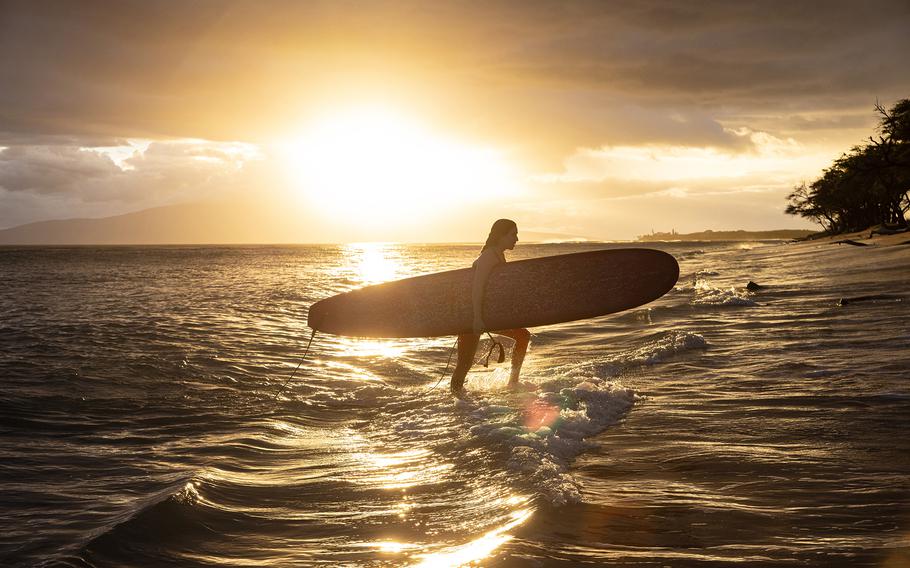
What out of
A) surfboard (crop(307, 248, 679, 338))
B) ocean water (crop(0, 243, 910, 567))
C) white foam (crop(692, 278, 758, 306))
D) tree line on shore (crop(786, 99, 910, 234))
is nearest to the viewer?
ocean water (crop(0, 243, 910, 567))

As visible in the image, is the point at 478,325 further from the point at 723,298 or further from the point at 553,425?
the point at 723,298

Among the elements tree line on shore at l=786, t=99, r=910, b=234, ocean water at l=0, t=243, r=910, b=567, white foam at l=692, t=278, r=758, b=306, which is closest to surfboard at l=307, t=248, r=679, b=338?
ocean water at l=0, t=243, r=910, b=567

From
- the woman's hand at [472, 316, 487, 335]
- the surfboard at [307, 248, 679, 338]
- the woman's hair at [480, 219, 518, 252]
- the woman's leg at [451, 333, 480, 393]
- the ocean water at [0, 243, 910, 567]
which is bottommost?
the ocean water at [0, 243, 910, 567]

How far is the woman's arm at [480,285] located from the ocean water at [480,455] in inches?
37.8

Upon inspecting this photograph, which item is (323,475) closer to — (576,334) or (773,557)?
(773,557)

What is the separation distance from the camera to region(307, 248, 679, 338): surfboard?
849 centimetres

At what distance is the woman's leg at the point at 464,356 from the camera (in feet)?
27.9

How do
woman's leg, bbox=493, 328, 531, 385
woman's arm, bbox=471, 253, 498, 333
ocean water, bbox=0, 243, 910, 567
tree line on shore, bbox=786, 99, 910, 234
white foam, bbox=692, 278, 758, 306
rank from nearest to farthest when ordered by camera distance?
ocean water, bbox=0, 243, 910, 567
woman's arm, bbox=471, 253, 498, 333
woman's leg, bbox=493, 328, 531, 385
white foam, bbox=692, 278, 758, 306
tree line on shore, bbox=786, 99, 910, 234

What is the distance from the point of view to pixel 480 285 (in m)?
8.23

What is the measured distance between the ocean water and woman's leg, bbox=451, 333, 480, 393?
1.48 feet

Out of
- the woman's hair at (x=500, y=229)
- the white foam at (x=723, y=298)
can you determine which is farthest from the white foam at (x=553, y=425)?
the white foam at (x=723, y=298)

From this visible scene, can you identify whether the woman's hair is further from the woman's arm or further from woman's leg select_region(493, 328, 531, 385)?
woman's leg select_region(493, 328, 531, 385)

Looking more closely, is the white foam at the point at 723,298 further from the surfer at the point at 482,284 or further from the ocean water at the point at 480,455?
the surfer at the point at 482,284

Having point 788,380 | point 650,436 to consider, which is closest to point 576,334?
point 788,380
